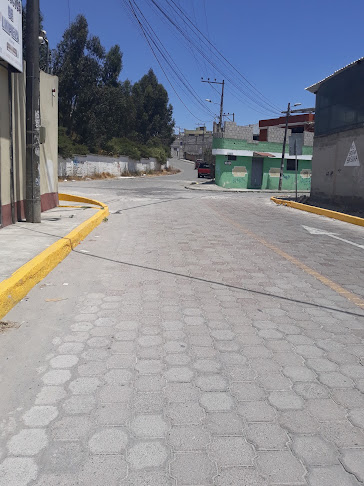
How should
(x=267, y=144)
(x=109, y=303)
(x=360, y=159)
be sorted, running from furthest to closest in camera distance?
1. (x=267, y=144)
2. (x=360, y=159)
3. (x=109, y=303)

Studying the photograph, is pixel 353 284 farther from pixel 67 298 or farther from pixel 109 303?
pixel 67 298

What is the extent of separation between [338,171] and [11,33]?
12.9 meters

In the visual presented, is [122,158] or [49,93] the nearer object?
[49,93]

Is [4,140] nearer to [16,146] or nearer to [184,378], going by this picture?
[16,146]

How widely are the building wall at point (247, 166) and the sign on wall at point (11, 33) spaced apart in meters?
25.5

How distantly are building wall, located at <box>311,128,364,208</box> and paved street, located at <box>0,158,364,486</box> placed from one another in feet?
32.4

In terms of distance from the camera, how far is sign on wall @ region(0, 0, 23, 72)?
7594mm

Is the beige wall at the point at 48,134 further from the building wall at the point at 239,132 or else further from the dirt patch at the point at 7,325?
the building wall at the point at 239,132

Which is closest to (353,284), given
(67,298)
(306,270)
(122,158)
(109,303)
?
(306,270)

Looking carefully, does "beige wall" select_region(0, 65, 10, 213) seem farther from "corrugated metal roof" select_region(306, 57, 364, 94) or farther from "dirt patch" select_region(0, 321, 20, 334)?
"corrugated metal roof" select_region(306, 57, 364, 94)

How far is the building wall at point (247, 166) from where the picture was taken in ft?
111

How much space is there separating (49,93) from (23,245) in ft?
21.5

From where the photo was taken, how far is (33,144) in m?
9.20

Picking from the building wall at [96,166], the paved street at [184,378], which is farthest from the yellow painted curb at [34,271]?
the building wall at [96,166]
